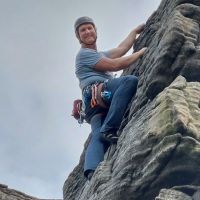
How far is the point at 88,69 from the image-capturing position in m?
18.2

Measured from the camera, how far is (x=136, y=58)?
17516mm

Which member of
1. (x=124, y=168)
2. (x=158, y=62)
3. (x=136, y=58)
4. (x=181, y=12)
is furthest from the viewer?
(x=136, y=58)

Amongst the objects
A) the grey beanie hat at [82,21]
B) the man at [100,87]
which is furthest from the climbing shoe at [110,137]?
the grey beanie hat at [82,21]

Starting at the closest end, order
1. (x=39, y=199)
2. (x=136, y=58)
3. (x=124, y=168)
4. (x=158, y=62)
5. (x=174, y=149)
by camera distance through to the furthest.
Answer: (x=174, y=149)
(x=124, y=168)
(x=158, y=62)
(x=136, y=58)
(x=39, y=199)

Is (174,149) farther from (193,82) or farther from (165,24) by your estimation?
Result: (165,24)

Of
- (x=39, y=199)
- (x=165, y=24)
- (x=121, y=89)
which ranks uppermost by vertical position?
(x=165, y=24)

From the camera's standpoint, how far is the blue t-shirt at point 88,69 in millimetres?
17906

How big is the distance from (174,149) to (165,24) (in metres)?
5.21

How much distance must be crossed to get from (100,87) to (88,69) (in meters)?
1.12

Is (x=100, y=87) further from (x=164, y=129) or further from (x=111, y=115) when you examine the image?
(x=164, y=129)

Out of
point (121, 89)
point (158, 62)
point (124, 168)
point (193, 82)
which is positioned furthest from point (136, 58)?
point (124, 168)

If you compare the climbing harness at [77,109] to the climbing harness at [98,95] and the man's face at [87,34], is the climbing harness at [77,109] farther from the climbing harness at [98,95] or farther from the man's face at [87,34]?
the man's face at [87,34]

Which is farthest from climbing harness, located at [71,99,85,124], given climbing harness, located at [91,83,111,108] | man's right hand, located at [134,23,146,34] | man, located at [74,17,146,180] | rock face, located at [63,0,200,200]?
man's right hand, located at [134,23,146,34]

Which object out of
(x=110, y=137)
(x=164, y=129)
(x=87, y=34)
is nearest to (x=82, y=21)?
(x=87, y=34)
